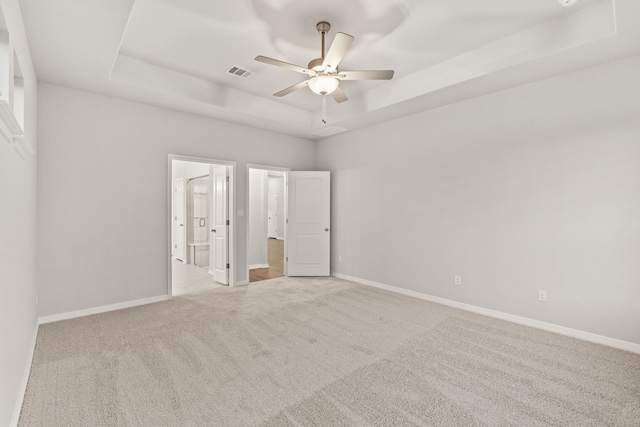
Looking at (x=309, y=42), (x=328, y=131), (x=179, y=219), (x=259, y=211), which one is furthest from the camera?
(x=179, y=219)

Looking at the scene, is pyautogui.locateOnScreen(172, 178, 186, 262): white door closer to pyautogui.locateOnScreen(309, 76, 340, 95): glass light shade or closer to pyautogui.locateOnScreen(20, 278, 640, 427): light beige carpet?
pyautogui.locateOnScreen(20, 278, 640, 427): light beige carpet

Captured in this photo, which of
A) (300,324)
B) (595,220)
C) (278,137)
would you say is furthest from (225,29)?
(595,220)

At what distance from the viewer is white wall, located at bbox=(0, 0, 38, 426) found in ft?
5.41

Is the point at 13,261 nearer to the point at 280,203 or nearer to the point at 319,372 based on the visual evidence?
the point at 319,372

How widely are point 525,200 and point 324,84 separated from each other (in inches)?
104

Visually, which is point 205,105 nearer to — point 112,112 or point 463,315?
point 112,112

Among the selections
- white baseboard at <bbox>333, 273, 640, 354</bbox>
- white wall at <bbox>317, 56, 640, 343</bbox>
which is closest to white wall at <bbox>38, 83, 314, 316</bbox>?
white wall at <bbox>317, 56, 640, 343</bbox>

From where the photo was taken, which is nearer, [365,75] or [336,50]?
[336,50]

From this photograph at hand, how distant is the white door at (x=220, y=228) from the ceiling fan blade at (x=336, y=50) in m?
3.06

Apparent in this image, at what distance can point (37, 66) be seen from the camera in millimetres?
3086

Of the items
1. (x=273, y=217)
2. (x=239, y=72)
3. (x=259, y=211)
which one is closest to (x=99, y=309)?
(x=239, y=72)

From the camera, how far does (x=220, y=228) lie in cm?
553

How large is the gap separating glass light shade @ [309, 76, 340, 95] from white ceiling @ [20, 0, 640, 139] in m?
0.53

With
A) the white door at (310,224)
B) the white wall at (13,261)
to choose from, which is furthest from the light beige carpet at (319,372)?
the white door at (310,224)
